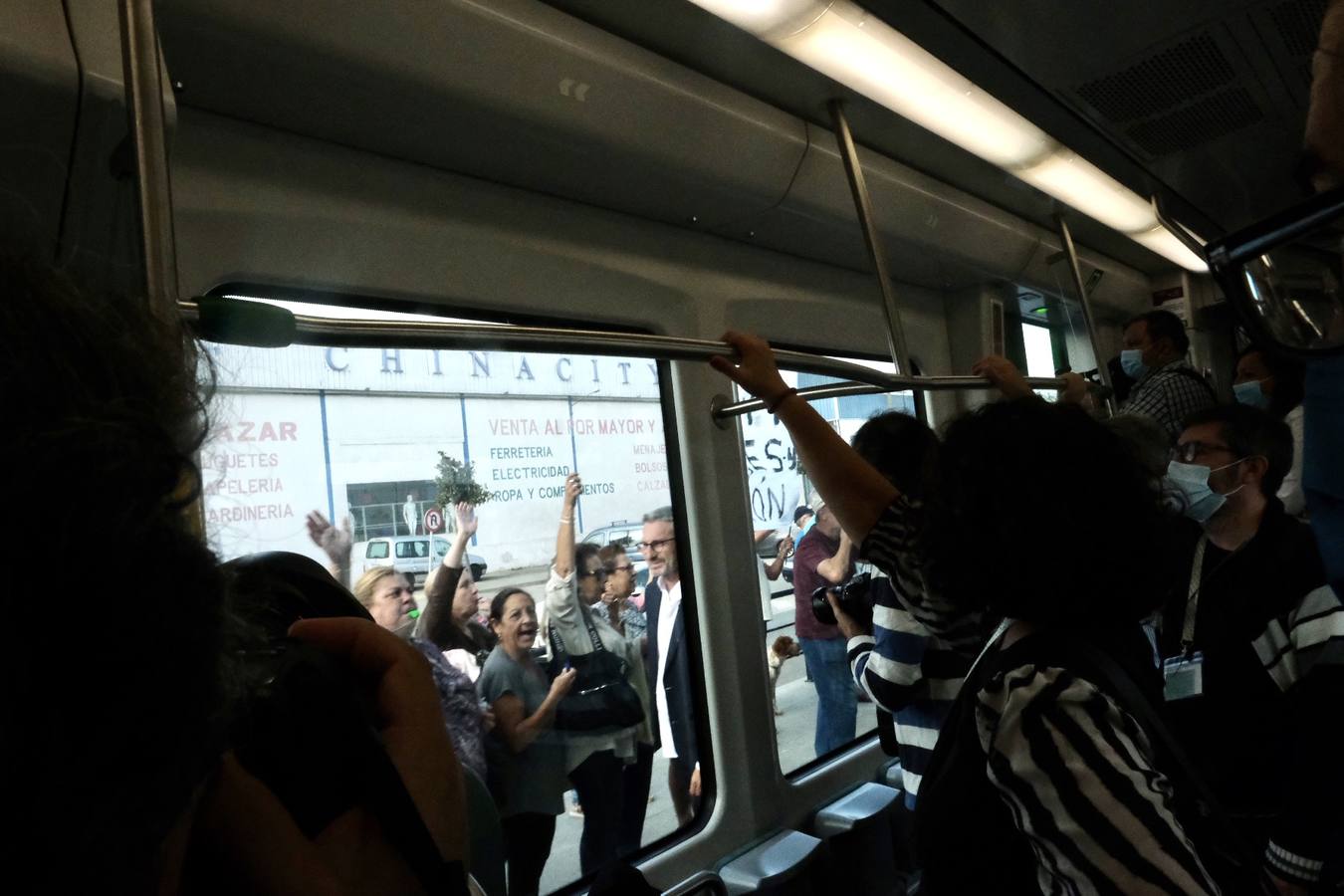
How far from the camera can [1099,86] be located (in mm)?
1995

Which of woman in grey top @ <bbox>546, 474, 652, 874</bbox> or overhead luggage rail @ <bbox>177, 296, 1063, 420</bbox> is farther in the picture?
woman in grey top @ <bbox>546, 474, 652, 874</bbox>

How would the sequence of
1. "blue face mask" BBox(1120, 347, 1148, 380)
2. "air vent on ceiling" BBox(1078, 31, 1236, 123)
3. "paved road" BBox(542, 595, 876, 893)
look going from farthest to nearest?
1. "blue face mask" BBox(1120, 347, 1148, 380)
2. "paved road" BBox(542, 595, 876, 893)
3. "air vent on ceiling" BBox(1078, 31, 1236, 123)

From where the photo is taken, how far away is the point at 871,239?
6.54 feet

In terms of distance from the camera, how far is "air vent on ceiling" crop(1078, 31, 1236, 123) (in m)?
1.88

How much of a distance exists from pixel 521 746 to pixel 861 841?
1215 mm

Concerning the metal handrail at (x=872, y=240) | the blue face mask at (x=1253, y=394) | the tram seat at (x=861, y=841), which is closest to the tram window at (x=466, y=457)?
the tram seat at (x=861, y=841)

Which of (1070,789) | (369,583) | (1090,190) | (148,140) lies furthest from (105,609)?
(1090,190)

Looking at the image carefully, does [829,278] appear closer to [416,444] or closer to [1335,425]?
[416,444]

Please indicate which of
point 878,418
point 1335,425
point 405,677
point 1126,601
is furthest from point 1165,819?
point 878,418

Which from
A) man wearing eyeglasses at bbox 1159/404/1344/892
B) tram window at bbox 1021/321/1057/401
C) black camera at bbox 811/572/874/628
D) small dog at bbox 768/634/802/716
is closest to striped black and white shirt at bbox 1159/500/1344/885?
man wearing eyeglasses at bbox 1159/404/1344/892

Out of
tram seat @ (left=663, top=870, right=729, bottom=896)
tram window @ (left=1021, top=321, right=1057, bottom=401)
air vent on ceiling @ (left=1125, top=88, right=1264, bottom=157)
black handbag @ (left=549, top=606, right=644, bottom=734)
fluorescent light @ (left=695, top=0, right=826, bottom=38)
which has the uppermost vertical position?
air vent on ceiling @ (left=1125, top=88, right=1264, bottom=157)

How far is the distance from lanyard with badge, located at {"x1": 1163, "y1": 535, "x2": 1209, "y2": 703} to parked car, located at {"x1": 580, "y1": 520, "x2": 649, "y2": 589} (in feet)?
4.29

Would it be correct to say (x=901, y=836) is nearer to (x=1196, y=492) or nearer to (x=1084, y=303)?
(x=1196, y=492)

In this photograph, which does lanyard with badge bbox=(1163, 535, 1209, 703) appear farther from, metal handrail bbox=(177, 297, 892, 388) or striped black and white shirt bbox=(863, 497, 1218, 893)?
metal handrail bbox=(177, 297, 892, 388)
